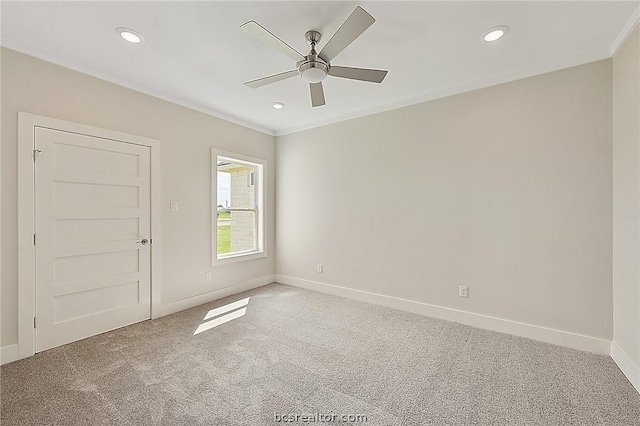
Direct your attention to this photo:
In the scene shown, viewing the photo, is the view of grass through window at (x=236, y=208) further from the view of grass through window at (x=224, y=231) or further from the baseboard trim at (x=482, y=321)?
the baseboard trim at (x=482, y=321)

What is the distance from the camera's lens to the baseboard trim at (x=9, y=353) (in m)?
2.31

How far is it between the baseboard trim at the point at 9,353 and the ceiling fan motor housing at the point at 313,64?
10.7 ft

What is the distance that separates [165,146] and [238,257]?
183 cm

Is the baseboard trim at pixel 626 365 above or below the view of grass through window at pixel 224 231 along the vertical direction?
below

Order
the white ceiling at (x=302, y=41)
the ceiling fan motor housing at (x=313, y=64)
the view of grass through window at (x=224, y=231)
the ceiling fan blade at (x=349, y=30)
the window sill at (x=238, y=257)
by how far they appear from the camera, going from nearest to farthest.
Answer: the ceiling fan blade at (x=349, y=30) < the white ceiling at (x=302, y=41) < the ceiling fan motor housing at (x=313, y=64) < the window sill at (x=238, y=257) < the view of grass through window at (x=224, y=231)

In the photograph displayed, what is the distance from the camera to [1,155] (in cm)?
231

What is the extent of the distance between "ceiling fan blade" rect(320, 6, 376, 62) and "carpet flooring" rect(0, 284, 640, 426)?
2.41 m

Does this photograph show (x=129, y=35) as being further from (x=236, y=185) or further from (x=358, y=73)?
(x=236, y=185)

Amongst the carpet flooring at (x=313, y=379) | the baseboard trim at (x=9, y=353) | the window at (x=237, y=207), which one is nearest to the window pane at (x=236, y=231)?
the window at (x=237, y=207)

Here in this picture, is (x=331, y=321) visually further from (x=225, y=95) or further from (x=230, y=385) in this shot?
(x=225, y=95)

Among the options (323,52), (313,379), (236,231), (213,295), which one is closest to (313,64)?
(323,52)

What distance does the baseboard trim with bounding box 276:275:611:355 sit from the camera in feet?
8.39

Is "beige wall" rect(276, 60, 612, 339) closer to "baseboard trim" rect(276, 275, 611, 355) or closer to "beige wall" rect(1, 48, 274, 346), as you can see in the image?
"baseboard trim" rect(276, 275, 611, 355)

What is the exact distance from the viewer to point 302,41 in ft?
7.73
